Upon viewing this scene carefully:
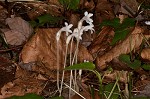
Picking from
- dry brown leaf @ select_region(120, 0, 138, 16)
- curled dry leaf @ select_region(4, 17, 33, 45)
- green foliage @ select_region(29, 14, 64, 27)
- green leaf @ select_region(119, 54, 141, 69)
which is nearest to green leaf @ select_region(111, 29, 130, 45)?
green leaf @ select_region(119, 54, 141, 69)

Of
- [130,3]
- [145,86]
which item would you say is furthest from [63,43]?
[130,3]

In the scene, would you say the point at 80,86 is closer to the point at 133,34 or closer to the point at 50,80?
the point at 50,80

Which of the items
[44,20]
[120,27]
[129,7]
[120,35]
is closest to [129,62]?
[120,35]

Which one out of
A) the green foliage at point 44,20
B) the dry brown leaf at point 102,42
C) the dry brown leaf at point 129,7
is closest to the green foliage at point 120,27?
the dry brown leaf at point 102,42

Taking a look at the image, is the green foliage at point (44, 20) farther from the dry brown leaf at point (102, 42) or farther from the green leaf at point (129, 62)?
the green leaf at point (129, 62)

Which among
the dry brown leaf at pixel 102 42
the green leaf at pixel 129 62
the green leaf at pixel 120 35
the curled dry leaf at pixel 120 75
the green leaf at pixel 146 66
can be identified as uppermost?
the green leaf at pixel 120 35

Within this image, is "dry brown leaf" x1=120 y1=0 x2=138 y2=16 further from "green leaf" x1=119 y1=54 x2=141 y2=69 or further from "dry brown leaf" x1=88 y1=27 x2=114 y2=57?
"green leaf" x1=119 y1=54 x2=141 y2=69
